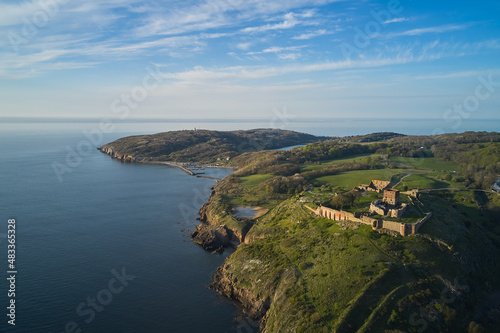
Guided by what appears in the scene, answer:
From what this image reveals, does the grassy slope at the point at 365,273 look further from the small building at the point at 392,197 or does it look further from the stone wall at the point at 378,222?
the small building at the point at 392,197

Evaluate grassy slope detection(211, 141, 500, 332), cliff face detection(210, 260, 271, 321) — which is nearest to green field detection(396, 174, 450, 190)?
grassy slope detection(211, 141, 500, 332)

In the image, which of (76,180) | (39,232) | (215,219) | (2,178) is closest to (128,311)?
(215,219)

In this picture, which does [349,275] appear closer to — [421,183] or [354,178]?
[421,183]

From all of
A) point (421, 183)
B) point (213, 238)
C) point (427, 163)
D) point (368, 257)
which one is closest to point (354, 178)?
point (421, 183)

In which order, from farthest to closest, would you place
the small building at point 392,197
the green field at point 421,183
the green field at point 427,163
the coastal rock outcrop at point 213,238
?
the green field at point 427,163
the green field at point 421,183
the coastal rock outcrop at point 213,238
the small building at point 392,197

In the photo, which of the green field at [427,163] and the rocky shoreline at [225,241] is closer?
the rocky shoreline at [225,241]

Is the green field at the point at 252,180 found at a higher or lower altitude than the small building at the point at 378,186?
lower

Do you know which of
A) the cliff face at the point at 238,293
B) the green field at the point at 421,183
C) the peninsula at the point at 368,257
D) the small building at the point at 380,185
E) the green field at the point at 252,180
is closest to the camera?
the peninsula at the point at 368,257

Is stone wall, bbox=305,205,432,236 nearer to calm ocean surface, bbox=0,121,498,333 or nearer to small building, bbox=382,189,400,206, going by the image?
small building, bbox=382,189,400,206

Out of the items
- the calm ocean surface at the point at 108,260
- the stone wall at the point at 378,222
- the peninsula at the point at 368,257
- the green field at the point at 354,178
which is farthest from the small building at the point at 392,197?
the calm ocean surface at the point at 108,260
